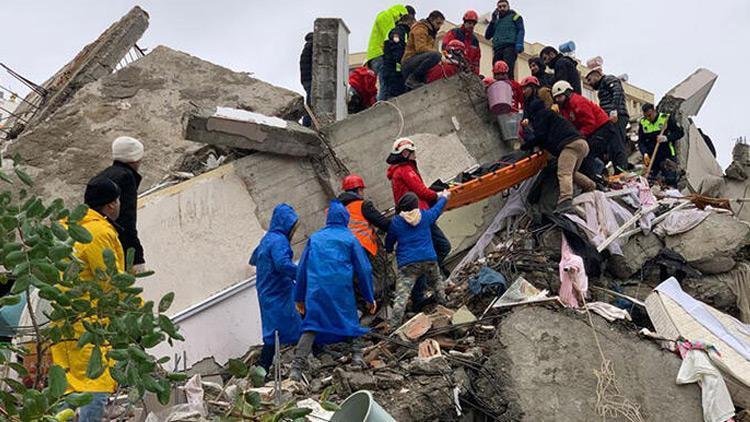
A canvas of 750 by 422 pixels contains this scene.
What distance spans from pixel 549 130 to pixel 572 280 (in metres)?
1.90

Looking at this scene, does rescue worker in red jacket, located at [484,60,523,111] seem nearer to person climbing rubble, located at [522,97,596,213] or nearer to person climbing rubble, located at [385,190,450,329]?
person climbing rubble, located at [522,97,596,213]

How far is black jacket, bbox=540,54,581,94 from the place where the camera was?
36.1 feet

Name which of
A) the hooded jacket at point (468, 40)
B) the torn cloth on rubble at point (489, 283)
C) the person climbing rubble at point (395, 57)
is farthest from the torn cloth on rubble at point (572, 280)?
the hooded jacket at point (468, 40)

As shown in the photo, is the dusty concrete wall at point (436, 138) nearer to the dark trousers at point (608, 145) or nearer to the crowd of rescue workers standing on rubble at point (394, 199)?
the crowd of rescue workers standing on rubble at point (394, 199)

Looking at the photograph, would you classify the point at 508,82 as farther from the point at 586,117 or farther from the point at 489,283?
the point at 489,283

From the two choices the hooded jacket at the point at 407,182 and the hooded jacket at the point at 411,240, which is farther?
the hooded jacket at the point at 407,182

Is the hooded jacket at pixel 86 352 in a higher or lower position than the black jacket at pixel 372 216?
higher

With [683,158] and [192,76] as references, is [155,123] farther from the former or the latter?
[683,158]

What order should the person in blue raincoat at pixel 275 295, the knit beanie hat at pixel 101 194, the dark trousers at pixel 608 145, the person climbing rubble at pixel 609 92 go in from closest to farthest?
1. the knit beanie hat at pixel 101 194
2. the person in blue raincoat at pixel 275 295
3. the dark trousers at pixel 608 145
4. the person climbing rubble at pixel 609 92

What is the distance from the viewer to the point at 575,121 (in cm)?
966

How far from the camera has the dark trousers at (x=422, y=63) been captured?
1070 centimetres

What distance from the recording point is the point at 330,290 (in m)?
6.50

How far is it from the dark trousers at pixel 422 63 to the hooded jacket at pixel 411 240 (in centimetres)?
354

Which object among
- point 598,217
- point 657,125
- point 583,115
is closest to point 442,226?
point 598,217
